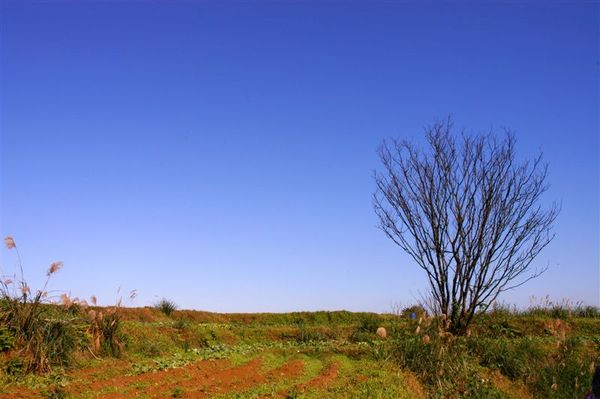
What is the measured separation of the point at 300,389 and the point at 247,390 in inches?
34.5

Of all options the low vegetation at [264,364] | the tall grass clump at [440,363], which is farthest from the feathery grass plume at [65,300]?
the tall grass clump at [440,363]

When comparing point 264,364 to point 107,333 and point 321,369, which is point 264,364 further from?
point 107,333

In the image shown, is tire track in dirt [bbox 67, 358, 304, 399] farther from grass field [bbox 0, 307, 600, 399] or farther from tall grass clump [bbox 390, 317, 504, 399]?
tall grass clump [bbox 390, 317, 504, 399]

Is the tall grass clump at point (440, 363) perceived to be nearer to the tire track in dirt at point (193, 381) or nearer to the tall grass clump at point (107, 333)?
the tire track in dirt at point (193, 381)

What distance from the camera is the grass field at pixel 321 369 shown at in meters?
9.57

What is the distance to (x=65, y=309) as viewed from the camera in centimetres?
1368

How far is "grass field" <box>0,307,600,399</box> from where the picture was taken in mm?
9570

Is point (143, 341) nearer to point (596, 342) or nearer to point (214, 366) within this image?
point (214, 366)

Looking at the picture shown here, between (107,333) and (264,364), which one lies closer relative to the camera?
(264,364)

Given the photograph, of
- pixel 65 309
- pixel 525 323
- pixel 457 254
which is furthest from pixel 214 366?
pixel 525 323

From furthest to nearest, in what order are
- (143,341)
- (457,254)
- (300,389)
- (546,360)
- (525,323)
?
(525,323) < (457,254) < (143,341) < (546,360) < (300,389)

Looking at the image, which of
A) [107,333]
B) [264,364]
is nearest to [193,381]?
[264,364]

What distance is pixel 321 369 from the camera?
462 inches

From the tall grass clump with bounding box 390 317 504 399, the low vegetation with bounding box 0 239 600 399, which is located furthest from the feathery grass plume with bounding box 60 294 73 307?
the tall grass clump with bounding box 390 317 504 399
